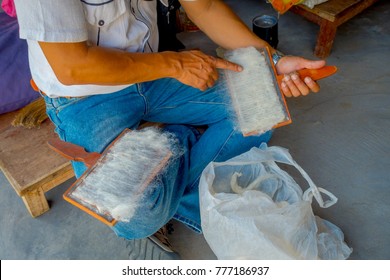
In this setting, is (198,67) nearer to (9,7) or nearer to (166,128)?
(166,128)

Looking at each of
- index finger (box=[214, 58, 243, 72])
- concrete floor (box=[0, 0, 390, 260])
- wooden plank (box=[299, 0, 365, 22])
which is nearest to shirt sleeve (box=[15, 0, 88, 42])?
index finger (box=[214, 58, 243, 72])

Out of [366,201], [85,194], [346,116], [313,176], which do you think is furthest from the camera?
[346,116]

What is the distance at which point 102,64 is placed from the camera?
1.07 m

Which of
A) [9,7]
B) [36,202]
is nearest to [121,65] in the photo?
[36,202]

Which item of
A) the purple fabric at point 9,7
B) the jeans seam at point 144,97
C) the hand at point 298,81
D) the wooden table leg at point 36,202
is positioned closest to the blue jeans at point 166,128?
the jeans seam at point 144,97

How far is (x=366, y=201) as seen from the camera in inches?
61.4

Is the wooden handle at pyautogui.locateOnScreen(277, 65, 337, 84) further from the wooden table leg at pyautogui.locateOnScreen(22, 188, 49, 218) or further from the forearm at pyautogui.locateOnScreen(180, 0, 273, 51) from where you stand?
the wooden table leg at pyautogui.locateOnScreen(22, 188, 49, 218)

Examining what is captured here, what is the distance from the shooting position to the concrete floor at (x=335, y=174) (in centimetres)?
149

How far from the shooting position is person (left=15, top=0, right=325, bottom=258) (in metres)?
1.02

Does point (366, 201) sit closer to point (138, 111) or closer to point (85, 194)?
point (138, 111)

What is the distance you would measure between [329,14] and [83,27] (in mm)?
1463

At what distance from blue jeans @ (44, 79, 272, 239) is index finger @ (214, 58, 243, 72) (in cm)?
9
